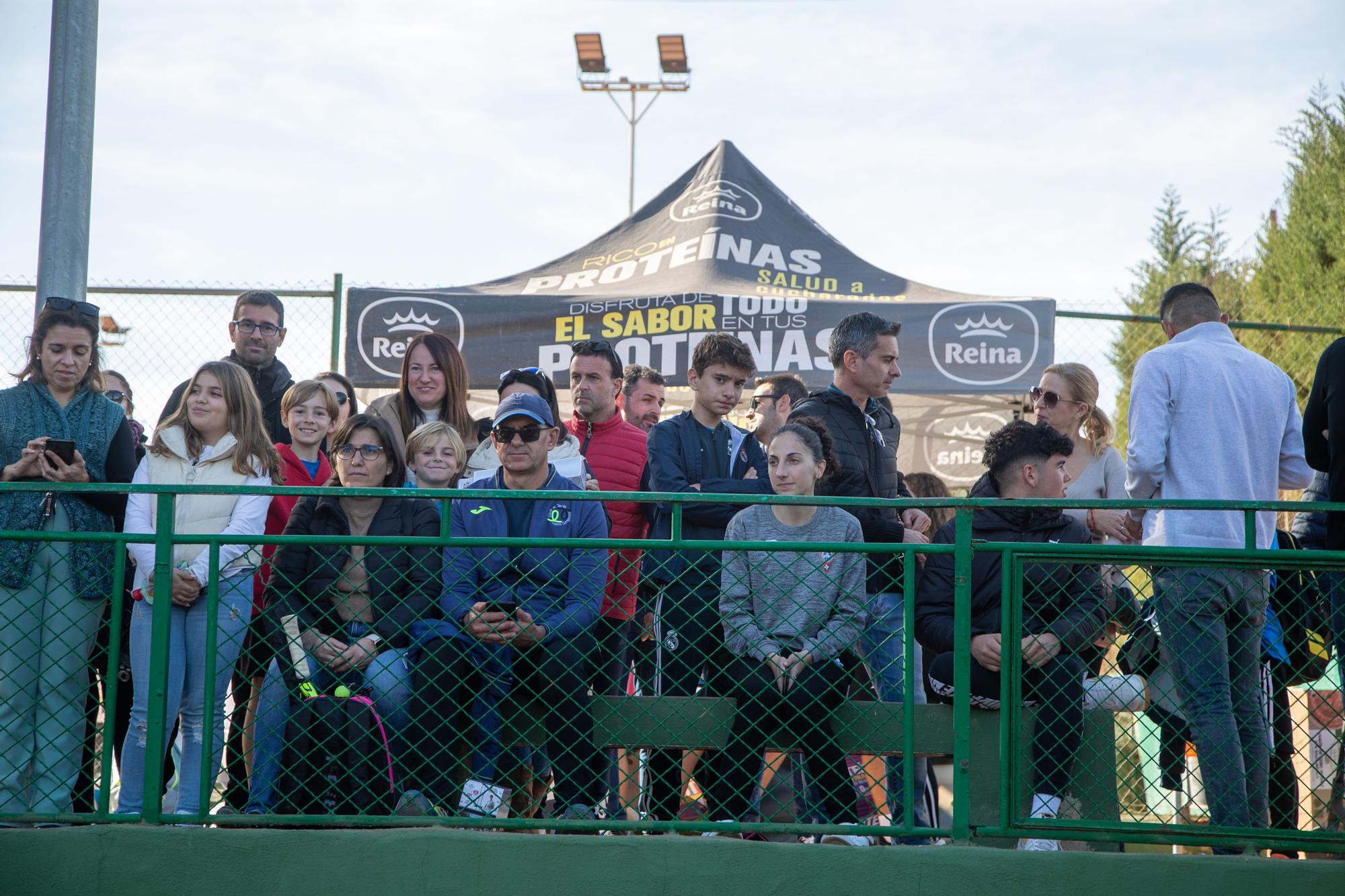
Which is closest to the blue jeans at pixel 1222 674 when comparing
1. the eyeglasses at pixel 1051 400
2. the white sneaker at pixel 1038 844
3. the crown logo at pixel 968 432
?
the white sneaker at pixel 1038 844

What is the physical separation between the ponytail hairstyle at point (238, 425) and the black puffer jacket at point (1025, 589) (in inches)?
101

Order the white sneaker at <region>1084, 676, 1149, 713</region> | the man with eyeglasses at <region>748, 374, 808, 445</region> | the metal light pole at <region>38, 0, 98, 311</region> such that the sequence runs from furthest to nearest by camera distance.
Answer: the man with eyeglasses at <region>748, 374, 808, 445</region>, the metal light pole at <region>38, 0, 98, 311</region>, the white sneaker at <region>1084, 676, 1149, 713</region>

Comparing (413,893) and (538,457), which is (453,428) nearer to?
(538,457)

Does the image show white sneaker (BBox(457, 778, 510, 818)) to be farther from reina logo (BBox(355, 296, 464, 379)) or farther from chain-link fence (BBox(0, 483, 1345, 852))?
reina logo (BBox(355, 296, 464, 379))

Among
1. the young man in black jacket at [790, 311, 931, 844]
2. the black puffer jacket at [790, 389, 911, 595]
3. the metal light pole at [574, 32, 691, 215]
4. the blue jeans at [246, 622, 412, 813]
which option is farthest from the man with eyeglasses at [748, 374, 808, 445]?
the metal light pole at [574, 32, 691, 215]

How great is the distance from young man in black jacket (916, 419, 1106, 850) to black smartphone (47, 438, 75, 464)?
3.21 meters

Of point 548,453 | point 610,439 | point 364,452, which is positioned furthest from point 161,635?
point 610,439

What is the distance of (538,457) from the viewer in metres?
4.54

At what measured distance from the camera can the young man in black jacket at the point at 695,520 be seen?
163 inches

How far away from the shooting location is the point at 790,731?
157 inches

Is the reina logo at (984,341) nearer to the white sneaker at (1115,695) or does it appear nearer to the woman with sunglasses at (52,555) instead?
the white sneaker at (1115,695)

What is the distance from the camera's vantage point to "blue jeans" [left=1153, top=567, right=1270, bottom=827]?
3.88 meters

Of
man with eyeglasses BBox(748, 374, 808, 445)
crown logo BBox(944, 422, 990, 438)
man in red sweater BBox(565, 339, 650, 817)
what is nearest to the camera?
man in red sweater BBox(565, 339, 650, 817)

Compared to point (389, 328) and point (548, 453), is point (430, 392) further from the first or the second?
point (389, 328)
